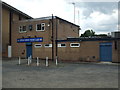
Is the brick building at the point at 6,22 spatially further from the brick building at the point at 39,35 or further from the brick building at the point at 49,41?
the brick building at the point at 39,35

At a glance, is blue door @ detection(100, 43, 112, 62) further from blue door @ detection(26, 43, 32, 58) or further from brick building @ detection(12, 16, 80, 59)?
blue door @ detection(26, 43, 32, 58)

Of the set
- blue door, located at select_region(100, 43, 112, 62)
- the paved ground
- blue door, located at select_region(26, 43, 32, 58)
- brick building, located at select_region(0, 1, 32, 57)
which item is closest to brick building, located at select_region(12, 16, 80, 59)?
blue door, located at select_region(26, 43, 32, 58)

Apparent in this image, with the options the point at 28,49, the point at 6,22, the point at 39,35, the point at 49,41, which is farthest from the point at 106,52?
the point at 6,22

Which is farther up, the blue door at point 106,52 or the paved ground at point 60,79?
the blue door at point 106,52

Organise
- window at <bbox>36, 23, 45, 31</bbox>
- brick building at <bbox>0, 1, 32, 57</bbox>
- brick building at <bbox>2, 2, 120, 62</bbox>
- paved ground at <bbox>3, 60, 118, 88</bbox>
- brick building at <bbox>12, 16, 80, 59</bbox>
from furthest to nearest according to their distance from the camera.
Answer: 1. brick building at <bbox>0, 1, 32, 57</bbox>
2. window at <bbox>36, 23, 45, 31</bbox>
3. brick building at <bbox>12, 16, 80, 59</bbox>
4. brick building at <bbox>2, 2, 120, 62</bbox>
5. paved ground at <bbox>3, 60, 118, 88</bbox>

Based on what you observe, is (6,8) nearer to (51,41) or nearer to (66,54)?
(51,41)

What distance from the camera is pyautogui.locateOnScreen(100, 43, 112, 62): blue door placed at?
18741mm

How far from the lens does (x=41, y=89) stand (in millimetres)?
6641

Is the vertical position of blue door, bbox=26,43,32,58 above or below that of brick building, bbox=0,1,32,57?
below

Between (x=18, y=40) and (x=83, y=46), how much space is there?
1253cm

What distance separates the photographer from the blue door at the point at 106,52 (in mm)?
18741

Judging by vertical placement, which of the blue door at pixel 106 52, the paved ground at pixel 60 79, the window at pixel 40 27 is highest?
the window at pixel 40 27

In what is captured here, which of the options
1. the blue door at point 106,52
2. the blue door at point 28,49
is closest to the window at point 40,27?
the blue door at point 28,49

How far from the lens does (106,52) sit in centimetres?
1889
